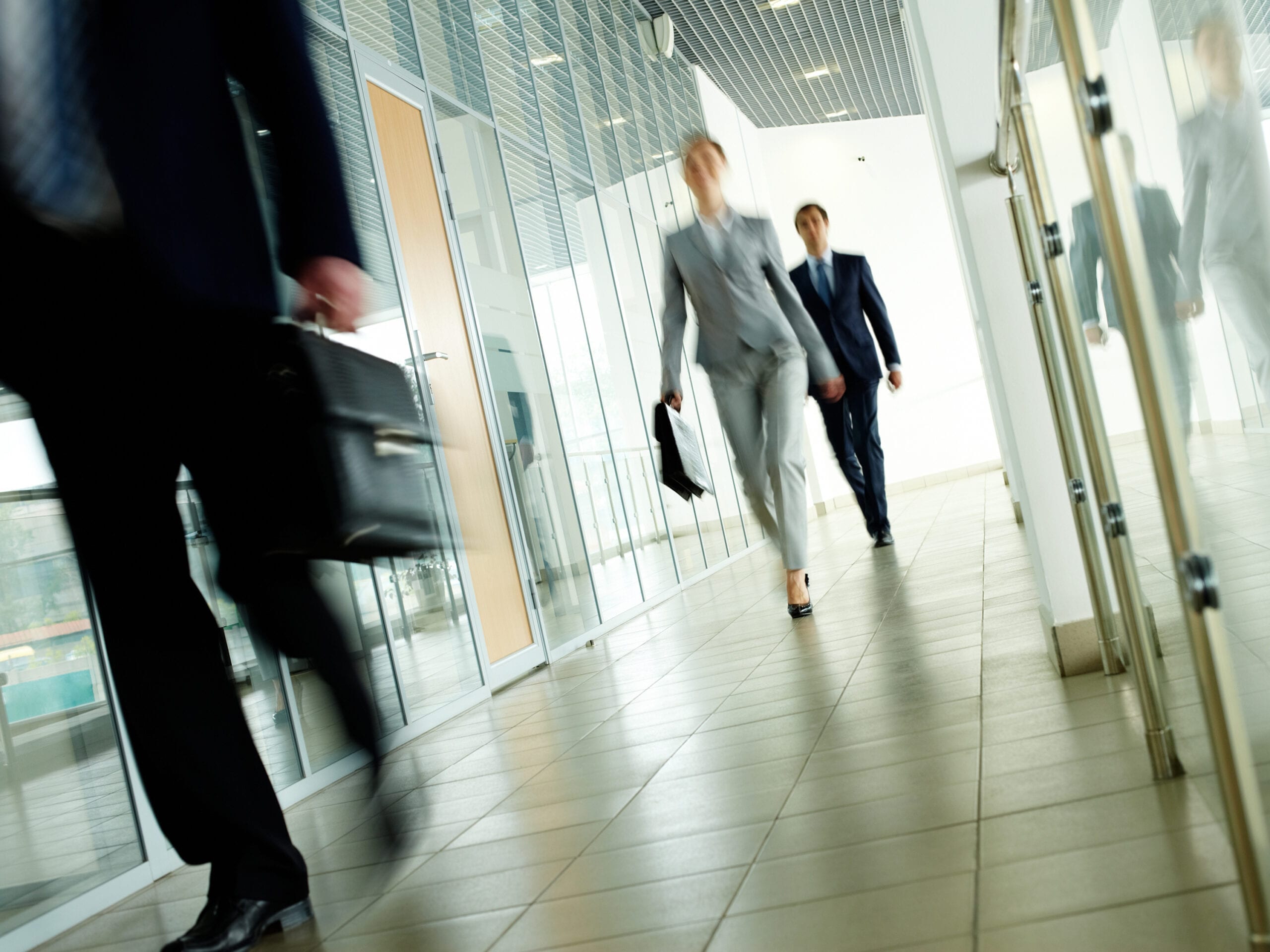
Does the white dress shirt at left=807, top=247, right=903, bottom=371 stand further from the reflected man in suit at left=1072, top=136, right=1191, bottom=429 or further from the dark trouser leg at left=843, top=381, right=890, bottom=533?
the reflected man in suit at left=1072, top=136, right=1191, bottom=429

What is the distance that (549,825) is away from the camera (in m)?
2.24

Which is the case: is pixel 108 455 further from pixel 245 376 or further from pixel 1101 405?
pixel 1101 405

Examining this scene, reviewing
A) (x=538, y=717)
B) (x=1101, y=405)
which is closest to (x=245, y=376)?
(x=1101, y=405)

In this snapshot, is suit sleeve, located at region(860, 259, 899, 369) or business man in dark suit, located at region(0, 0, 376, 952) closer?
business man in dark suit, located at region(0, 0, 376, 952)

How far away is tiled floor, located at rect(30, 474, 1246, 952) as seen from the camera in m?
1.37

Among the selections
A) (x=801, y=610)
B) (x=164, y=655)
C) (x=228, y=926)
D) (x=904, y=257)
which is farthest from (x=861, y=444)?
(x=904, y=257)

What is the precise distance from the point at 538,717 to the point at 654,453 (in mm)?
4208

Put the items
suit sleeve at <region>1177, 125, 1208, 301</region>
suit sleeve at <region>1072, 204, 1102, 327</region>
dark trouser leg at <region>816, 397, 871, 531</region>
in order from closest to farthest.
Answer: suit sleeve at <region>1177, 125, 1208, 301</region> → suit sleeve at <region>1072, 204, 1102, 327</region> → dark trouser leg at <region>816, 397, 871, 531</region>

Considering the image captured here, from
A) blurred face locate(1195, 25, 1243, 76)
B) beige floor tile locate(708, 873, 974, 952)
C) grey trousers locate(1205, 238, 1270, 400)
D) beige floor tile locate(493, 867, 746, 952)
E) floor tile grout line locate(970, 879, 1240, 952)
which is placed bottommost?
beige floor tile locate(493, 867, 746, 952)

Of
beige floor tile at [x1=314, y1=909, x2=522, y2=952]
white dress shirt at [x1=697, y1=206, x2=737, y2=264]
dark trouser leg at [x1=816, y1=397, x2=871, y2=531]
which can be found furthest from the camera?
dark trouser leg at [x1=816, y1=397, x2=871, y2=531]

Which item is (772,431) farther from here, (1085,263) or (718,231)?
(1085,263)

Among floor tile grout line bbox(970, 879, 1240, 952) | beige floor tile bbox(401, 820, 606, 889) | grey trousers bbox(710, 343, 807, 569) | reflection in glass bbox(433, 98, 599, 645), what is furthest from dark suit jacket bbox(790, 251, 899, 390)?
floor tile grout line bbox(970, 879, 1240, 952)

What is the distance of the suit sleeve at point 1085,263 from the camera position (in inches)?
54.6

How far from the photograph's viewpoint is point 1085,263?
60.3 inches
